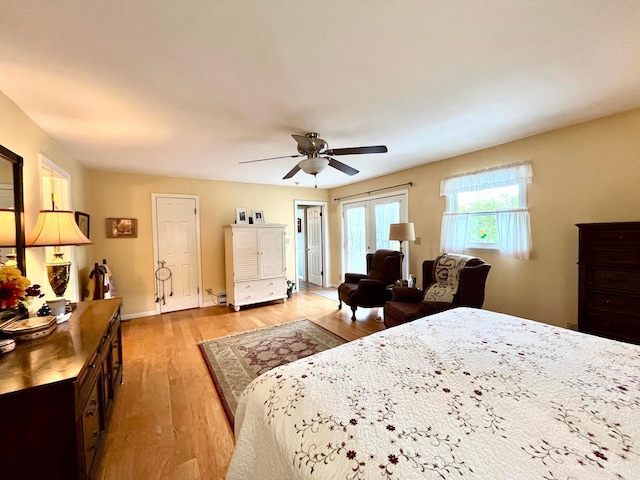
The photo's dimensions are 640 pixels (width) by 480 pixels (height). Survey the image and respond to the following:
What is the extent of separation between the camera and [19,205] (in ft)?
5.80

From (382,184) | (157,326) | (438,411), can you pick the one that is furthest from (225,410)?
(382,184)

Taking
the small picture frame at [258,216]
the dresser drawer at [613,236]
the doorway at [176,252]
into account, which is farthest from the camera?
the small picture frame at [258,216]

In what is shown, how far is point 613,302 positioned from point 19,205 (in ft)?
14.8

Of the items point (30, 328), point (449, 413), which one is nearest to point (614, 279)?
point (449, 413)

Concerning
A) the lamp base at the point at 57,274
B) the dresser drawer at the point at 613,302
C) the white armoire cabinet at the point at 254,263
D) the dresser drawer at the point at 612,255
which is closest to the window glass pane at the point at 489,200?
the dresser drawer at the point at 612,255

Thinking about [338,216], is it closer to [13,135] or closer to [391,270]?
[391,270]

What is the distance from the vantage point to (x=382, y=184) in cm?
478

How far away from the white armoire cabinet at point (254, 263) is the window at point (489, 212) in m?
2.78

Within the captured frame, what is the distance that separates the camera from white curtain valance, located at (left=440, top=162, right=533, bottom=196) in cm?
296

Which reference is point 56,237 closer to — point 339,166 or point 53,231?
point 53,231

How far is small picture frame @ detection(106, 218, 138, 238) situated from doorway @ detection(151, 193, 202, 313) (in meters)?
0.28

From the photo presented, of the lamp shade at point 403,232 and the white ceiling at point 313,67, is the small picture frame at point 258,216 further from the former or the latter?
the lamp shade at point 403,232

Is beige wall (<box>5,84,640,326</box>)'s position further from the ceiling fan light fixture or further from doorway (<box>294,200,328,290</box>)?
the ceiling fan light fixture

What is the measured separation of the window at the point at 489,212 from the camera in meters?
2.99
